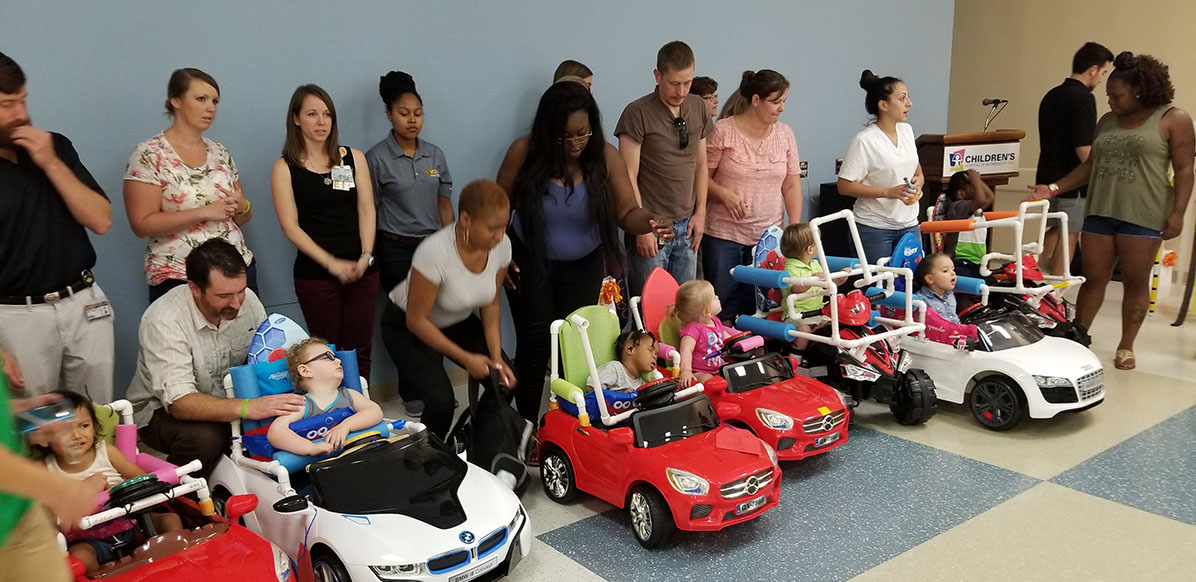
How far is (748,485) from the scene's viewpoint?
2971 millimetres

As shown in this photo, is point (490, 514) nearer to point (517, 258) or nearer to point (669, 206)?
point (517, 258)

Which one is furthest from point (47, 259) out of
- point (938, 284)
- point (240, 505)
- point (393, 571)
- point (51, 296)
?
point (938, 284)

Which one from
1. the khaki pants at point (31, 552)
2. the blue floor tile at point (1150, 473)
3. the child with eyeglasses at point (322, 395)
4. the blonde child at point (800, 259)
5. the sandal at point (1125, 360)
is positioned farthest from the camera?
the sandal at point (1125, 360)

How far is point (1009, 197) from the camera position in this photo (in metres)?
8.51

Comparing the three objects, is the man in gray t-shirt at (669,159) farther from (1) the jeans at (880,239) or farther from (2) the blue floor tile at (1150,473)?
(2) the blue floor tile at (1150,473)

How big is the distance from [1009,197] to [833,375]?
5.50m

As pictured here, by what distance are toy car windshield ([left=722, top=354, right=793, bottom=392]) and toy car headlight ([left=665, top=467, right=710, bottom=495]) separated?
0.83 m

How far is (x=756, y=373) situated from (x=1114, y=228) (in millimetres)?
2648

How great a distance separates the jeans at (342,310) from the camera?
400cm

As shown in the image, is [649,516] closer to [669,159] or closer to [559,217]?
[559,217]

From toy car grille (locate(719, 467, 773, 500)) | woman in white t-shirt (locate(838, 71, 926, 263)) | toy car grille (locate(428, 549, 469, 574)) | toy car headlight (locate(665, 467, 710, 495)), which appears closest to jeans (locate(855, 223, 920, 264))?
woman in white t-shirt (locate(838, 71, 926, 263))

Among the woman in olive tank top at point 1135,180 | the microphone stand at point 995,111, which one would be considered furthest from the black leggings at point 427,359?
the microphone stand at point 995,111

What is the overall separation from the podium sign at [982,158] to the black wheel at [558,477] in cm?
440

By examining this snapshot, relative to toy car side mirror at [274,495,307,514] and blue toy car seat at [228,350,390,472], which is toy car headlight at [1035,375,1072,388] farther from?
toy car side mirror at [274,495,307,514]
